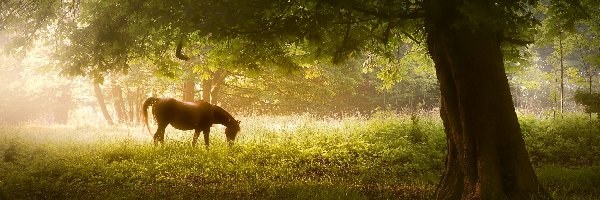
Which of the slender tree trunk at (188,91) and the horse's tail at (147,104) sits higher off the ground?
the slender tree trunk at (188,91)

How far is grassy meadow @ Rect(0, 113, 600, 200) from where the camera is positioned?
8117 millimetres

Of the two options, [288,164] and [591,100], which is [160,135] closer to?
[288,164]

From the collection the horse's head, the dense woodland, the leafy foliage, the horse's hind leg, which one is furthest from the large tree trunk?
the horse's hind leg

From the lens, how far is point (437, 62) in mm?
7250

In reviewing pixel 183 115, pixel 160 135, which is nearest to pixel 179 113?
pixel 183 115

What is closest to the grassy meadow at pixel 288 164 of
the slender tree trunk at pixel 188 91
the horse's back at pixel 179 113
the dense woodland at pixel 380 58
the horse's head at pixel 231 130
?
the dense woodland at pixel 380 58

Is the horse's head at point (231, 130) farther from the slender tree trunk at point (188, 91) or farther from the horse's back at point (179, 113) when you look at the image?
the slender tree trunk at point (188, 91)

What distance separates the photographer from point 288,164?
37.9ft

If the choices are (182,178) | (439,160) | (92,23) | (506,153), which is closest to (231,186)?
(182,178)

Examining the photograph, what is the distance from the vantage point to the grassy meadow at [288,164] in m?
8.12

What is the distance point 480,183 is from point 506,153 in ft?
1.89

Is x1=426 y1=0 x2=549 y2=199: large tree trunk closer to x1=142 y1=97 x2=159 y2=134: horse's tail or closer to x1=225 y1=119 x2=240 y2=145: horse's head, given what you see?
x1=225 y1=119 x2=240 y2=145: horse's head

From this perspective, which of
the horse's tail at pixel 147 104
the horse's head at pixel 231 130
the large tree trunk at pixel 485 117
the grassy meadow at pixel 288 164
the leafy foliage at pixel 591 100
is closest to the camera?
the large tree trunk at pixel 485 117

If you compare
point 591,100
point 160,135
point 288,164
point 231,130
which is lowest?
point 288,164
